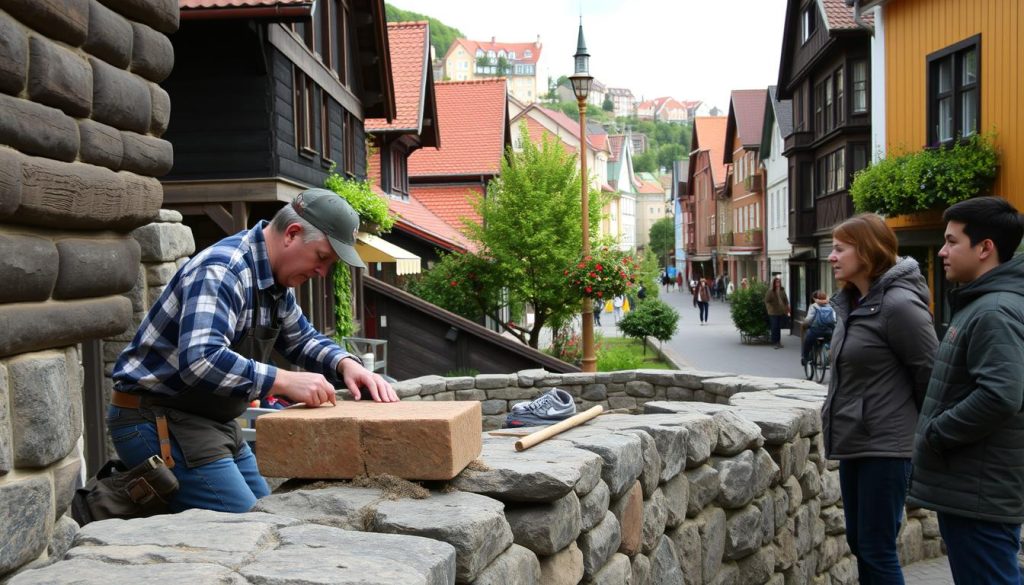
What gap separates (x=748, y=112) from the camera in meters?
→ 51.8

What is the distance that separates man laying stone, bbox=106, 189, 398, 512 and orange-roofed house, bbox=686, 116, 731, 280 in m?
60.2

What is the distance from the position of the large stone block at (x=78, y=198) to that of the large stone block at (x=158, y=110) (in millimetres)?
264

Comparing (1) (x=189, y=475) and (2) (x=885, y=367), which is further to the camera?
(2) (x=885, y=367)

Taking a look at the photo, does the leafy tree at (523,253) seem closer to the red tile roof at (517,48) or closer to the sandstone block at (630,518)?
the sandstone block at (630,518)

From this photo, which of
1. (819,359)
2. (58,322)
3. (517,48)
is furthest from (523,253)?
(517,48)

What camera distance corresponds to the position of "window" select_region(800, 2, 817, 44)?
30.4m

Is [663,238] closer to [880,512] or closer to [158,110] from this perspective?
[880,512]

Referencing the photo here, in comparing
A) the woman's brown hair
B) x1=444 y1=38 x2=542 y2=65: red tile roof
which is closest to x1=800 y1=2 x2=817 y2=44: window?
the woman's brown hair

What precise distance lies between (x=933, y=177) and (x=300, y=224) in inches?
634

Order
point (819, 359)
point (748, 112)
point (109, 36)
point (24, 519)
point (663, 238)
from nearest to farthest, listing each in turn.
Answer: point (24, 519) → point (109, 36) → point (819, 359) → point (748, 112) → point (663, 238)

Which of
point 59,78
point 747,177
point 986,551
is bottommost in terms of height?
point 986,551

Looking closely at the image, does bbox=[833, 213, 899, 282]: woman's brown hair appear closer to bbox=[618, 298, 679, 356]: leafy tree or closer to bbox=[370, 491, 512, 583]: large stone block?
bbox=[370, 491, 512, 583]: large stone block

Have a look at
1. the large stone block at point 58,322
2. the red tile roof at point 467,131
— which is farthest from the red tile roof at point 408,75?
the large stone block at point 58,322

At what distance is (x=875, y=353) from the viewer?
482 centimetres
